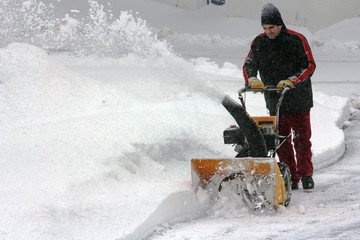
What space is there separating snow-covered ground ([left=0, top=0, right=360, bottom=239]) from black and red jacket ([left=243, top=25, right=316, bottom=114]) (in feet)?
2.12

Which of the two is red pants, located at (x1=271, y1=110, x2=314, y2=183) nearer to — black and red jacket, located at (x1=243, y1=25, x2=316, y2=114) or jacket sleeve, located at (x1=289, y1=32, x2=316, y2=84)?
black and red jacket, located at (x1=243, y1=25, x2=316, y2=114)

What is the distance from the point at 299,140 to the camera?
438cm

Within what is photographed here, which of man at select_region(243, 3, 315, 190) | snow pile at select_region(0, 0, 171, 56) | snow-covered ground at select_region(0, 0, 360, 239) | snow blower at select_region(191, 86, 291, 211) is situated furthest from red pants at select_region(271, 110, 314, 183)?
snow pile at select_region(0, 0, 171, 56)

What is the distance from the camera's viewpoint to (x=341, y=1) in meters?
16.0

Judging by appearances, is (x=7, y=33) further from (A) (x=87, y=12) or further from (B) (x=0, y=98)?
(B) (x=0, y=98)

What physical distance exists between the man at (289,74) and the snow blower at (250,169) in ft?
1.43

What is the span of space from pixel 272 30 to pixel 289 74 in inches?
16.8

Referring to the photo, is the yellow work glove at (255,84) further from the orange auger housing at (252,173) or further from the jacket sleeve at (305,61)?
the orange auger housing at (252,173)

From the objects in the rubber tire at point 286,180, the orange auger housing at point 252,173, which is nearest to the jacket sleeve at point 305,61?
the rubber tire at point 286,180

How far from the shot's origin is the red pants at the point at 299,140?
436 cm

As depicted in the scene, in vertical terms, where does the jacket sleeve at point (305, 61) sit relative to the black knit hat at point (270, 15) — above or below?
below

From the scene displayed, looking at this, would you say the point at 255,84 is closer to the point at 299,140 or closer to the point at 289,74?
the point at 289,74

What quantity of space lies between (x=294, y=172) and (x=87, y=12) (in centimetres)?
1129

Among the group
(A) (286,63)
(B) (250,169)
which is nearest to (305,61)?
(A) (286,63)
